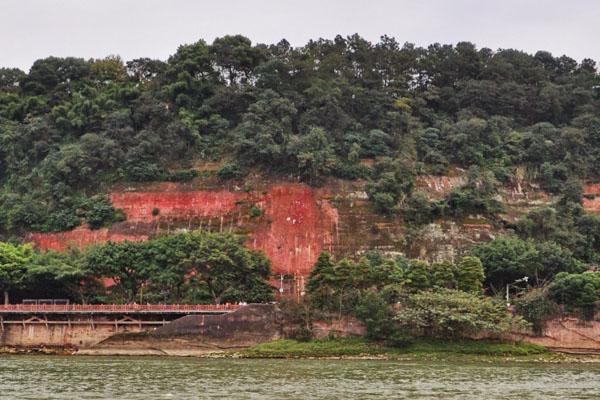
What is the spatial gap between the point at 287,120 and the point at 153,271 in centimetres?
2458

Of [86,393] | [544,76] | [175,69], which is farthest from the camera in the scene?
[544,76]

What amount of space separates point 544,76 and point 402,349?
182 feet

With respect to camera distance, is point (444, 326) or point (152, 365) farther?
point (444, 326)

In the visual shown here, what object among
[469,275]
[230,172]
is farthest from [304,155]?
[469,275]

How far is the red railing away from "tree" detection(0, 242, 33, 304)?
2.60m

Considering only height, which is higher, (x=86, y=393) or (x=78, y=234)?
(x=78, y=234)

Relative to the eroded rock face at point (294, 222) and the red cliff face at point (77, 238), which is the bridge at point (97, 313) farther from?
the red cliff face at point (77, 238)

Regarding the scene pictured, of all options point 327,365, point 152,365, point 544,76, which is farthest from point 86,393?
point 544,76

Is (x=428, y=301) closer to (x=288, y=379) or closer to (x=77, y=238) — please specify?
(x=288, y=379)

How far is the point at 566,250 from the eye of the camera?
297 ft

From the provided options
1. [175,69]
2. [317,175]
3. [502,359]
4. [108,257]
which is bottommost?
[502,359]

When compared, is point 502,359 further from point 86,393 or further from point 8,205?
point 8,205

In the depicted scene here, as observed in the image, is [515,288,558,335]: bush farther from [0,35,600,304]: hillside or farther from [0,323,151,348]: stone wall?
[0,323,151,348]: stone wall

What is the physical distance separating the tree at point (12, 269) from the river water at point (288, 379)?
13.7 meters
